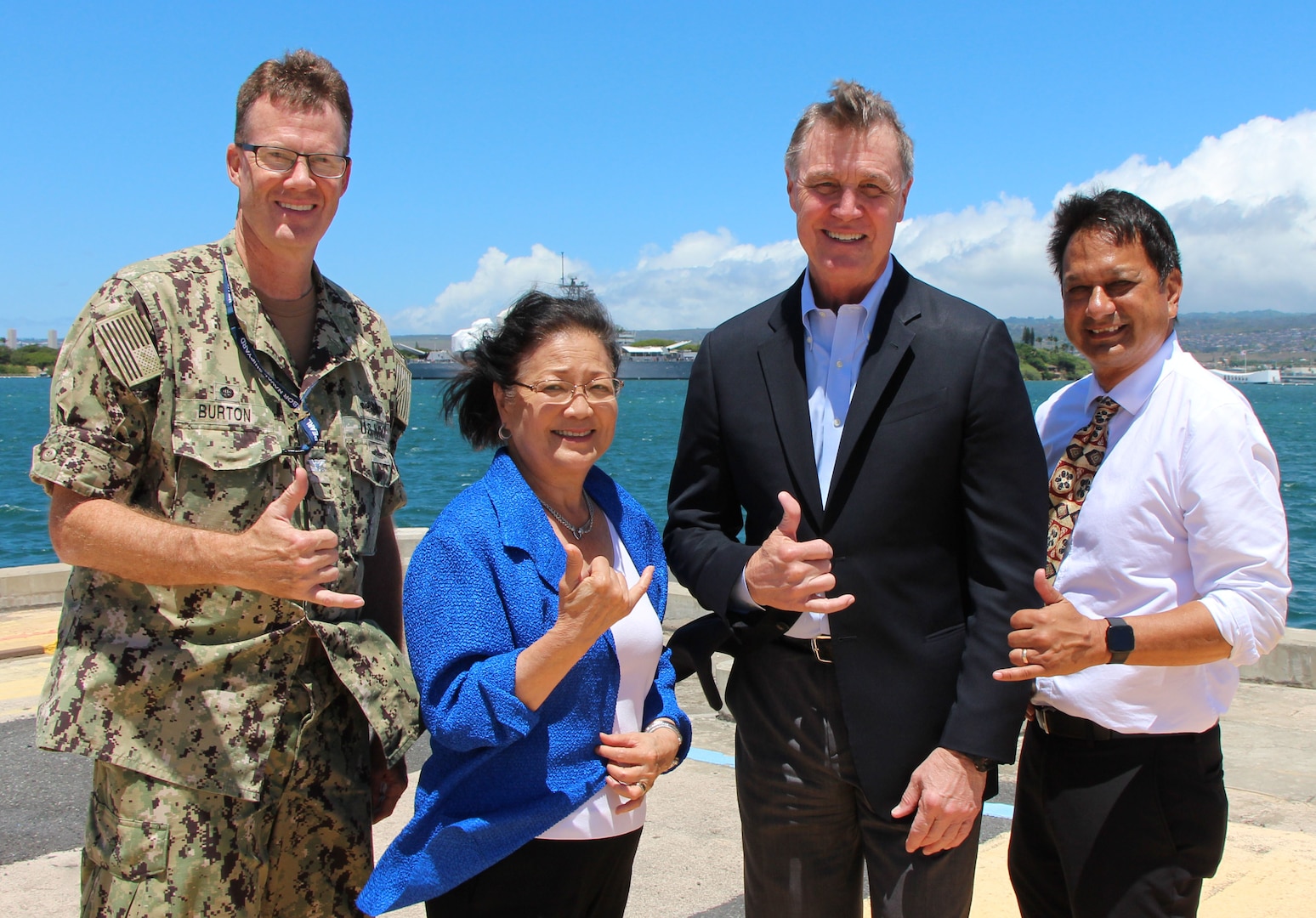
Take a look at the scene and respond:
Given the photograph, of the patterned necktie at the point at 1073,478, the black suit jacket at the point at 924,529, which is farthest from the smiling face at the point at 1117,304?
the black suit jacket at the point at 924,529

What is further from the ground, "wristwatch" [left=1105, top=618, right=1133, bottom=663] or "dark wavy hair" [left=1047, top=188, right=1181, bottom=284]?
"dark wavy hair" [left=1047, top=188, right=1181, bottom=284]

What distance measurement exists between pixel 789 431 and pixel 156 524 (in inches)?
57.3

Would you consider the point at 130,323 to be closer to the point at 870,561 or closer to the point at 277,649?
the point at 277,649

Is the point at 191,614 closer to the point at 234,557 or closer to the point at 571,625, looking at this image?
the point at 234,557

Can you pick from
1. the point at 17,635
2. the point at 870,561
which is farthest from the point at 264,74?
the point at 17,635

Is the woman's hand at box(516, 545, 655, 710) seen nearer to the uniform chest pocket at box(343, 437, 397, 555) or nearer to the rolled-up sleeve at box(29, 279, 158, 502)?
the uniform chest pocket at box(343, 437, 397, 555)

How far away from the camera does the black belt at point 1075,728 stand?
2635 millimetres

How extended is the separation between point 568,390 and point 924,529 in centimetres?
91

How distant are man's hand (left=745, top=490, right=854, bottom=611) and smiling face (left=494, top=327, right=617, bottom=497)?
0.47 m

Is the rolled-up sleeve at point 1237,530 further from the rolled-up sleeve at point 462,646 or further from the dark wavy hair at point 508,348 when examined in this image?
the rolled-up sleeve at point 462,646

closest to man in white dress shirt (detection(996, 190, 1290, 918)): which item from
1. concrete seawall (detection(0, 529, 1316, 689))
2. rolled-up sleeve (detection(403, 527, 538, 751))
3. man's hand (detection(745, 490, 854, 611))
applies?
man's hand (detection(745, 490, 854, 611))

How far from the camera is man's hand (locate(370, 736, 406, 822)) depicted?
112 inches

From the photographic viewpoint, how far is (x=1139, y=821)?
260 cm

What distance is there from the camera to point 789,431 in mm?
2670
